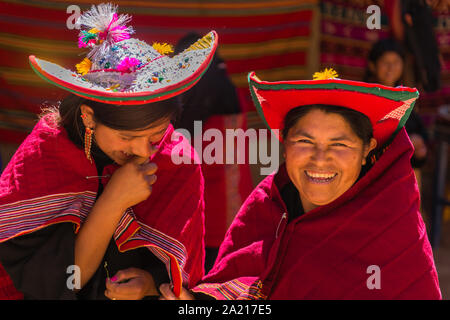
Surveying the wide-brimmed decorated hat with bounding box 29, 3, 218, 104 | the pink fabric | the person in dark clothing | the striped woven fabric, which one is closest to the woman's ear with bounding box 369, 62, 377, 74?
the person in dark clothing

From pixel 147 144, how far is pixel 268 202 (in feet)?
1.86

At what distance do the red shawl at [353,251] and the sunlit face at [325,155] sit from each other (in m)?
0.05

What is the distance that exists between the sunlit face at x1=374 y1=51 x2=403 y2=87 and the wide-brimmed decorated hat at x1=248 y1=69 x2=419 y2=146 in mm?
2261

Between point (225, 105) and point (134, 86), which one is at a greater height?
point (225, 105)

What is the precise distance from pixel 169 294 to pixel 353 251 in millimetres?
722

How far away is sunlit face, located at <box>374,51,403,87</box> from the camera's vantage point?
14.5 feet

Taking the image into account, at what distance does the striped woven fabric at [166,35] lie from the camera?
14.7ft

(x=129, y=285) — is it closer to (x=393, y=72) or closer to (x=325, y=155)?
(x=325, y=155)

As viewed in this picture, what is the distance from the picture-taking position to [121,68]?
2.17 m

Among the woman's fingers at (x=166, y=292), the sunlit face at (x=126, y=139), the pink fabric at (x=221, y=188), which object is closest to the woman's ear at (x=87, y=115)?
the sunlit face at (x=126, y=139)

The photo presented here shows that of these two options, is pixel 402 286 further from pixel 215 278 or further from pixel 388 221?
pixel 215 278

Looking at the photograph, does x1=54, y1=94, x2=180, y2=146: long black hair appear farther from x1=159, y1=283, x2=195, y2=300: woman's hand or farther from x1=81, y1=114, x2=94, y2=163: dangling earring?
x1=159, y1=283, x2=195, y2=300: woman's hand
